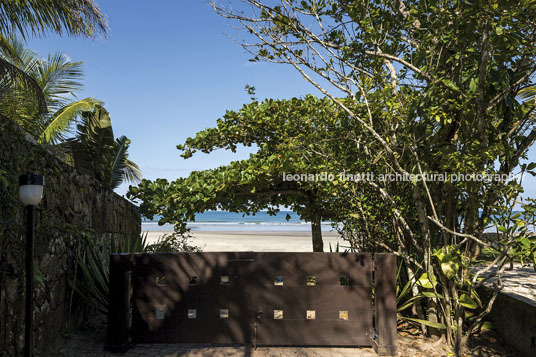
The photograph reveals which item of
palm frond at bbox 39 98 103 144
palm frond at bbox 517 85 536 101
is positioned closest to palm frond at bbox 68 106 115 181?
palm frond at bbox 39 98 103 144

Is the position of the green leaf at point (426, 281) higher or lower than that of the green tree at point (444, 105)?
lower

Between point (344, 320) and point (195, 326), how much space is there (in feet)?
5.30

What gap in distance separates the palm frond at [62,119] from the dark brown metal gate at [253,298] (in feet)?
35.3

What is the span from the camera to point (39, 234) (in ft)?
12.2

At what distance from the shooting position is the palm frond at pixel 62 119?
13.6m

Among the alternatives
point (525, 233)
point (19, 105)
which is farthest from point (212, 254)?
point (19, 105)

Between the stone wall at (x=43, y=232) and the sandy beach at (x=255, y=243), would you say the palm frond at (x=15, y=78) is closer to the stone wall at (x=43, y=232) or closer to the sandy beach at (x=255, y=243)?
the stone wall at (x=43, y=232)

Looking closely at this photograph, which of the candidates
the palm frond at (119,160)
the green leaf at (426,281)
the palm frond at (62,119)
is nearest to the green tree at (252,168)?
the green leaf at (426,281)

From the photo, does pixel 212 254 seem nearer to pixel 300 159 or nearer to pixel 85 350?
pixel 85 350

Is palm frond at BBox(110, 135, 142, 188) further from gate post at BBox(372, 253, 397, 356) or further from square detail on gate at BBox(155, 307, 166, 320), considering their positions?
gate post at BBox(372, 253, 397, 356)

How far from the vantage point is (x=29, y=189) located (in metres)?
2.93

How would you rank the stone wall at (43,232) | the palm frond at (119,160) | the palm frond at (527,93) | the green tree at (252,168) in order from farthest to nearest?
the palm frond at (527,93) < the palm frond at (119,160) < the green tree at (252,168) < the stone wall at (43,232)

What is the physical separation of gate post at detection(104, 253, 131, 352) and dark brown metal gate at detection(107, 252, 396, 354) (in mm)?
132

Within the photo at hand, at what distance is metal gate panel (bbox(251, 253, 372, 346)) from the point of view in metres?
4.34
